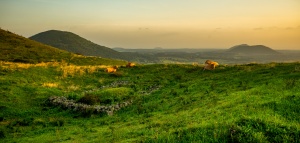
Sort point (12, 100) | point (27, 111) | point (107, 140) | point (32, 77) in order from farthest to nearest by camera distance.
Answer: point (32, 77) → point (12, 100) → point (27, 111) → point (107, 140)

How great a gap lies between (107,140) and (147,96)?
15.3 metres

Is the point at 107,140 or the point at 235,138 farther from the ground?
the point at 235,138

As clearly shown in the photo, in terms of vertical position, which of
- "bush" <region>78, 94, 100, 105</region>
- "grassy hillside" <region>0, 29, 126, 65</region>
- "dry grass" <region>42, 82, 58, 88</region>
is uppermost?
"grassy hillside" <region>0, 29, 126, 65</region>

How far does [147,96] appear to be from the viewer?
3161cm

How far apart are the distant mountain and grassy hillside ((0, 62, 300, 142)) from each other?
37348mm

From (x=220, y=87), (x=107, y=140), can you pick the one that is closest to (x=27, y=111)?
(x=107, y=140)

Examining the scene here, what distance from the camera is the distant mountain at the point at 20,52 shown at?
8194cm

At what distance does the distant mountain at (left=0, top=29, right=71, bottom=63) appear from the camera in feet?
269

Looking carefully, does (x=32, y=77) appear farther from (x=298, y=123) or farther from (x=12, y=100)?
(x=298, y=123)

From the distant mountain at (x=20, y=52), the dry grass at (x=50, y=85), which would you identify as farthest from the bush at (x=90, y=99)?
the distant mountain at (x=20, y=52)

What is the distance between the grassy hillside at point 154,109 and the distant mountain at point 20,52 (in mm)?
37348

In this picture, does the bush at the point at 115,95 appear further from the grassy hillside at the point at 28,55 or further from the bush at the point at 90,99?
the grassy hillside at the point at 28,55

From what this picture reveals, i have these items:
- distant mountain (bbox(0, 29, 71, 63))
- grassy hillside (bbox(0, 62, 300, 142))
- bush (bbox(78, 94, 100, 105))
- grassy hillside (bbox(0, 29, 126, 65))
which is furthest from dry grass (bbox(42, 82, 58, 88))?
distant mountain (bbox(0, 29, 71, 63))

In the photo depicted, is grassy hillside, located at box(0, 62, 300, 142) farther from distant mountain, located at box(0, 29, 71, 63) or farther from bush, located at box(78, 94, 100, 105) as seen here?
distant mountain, located at box(0, 29, 71, 63)
